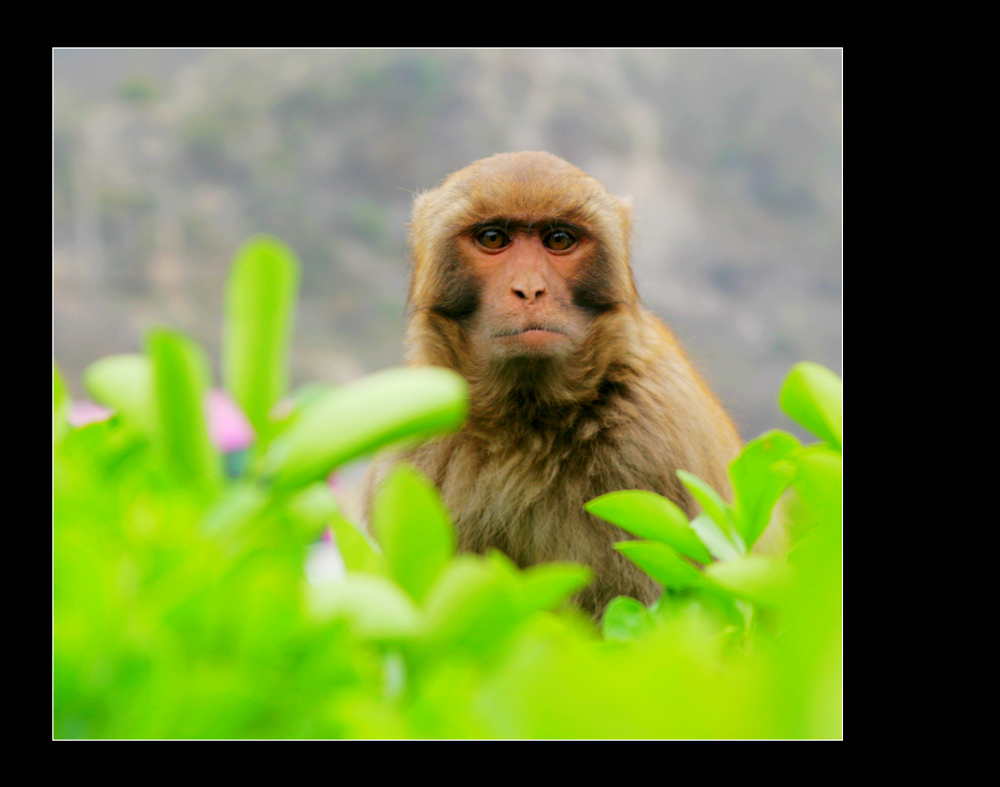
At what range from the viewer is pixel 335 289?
10891 mm

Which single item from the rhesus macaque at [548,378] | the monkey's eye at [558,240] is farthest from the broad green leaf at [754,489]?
the monkey's eye at [558,240]

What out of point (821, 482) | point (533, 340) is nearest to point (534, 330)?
point (533, 340)

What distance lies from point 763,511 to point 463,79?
822 centimetres

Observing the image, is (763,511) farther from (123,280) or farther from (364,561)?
(123,280)

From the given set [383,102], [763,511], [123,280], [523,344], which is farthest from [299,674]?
[123,280]

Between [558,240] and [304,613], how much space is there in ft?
5.64

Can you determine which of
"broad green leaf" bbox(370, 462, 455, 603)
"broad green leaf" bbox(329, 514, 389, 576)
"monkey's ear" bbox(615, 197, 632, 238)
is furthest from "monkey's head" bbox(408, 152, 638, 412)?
"broad green leaf" bbox(370, 462, 455, 603)

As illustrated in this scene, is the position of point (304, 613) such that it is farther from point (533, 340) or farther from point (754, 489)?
point (533, 340)

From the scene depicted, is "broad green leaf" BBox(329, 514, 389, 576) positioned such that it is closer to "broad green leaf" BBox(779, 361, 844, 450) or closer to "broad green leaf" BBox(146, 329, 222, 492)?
"broad green leaf" BBox(146, 329, 222, 492)

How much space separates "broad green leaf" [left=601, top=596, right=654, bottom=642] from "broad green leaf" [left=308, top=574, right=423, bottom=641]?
0.34 metres

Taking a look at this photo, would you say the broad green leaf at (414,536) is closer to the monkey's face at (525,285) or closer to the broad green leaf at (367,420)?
the broad green leaf at (367,420)

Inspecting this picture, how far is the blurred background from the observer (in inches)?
336

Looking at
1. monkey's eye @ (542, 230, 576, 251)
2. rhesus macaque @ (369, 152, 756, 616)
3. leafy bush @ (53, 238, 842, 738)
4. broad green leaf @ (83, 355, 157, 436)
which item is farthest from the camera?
monkey's eye @ (542, 230, 576, 251)

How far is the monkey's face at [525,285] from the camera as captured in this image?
204cm
